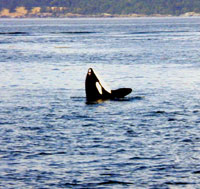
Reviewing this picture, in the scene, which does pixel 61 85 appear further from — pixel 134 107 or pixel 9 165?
pixel 9 165

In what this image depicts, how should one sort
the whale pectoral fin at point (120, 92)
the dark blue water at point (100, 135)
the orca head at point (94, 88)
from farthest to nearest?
the whale pectoral fin at point (120, 92) < the orca head at point (94, 88) < the dark blue water at point (100, 135)

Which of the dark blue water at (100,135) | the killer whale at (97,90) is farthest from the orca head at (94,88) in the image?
the dark blue water at (100,135)

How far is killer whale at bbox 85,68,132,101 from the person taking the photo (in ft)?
98.0

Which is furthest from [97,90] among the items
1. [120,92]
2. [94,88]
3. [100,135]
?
[100,135]

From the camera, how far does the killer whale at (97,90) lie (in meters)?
29.9

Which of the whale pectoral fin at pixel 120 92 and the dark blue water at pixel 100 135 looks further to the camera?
the whale pectoral fin at pixel 120 92

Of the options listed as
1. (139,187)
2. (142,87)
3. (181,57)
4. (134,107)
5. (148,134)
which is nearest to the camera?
(139,187)

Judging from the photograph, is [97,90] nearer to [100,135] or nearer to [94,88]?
[94,88]

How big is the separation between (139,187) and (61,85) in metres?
23.2

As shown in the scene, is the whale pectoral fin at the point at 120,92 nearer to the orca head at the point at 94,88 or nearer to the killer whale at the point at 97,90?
the killer whale at the point at 97,90

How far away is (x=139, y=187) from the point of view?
1622 centimetres

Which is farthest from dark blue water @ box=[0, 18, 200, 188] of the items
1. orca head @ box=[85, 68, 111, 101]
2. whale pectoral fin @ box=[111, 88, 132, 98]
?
orca head @ box=[85, 68, 111, 101]

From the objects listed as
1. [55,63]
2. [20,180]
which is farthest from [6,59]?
[20,180]

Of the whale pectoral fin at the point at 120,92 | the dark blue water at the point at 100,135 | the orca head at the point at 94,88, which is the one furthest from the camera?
the whale pectoral fin at the point at 120,92
